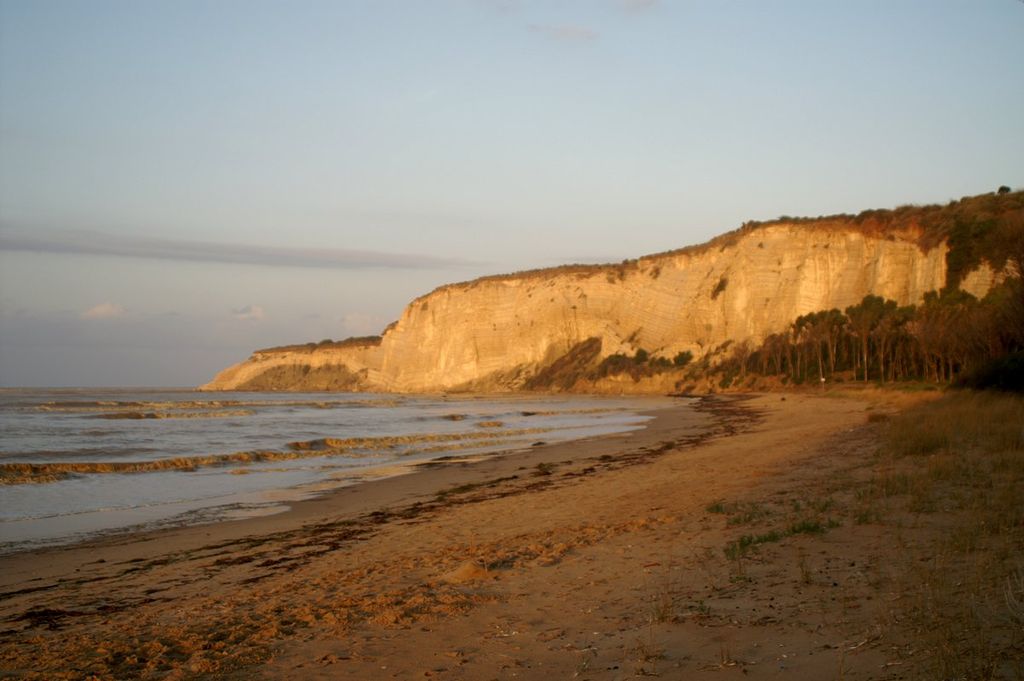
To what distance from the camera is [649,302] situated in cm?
7756

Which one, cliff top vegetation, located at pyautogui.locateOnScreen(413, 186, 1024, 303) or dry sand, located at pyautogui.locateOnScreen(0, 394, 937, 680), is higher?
cliff top vegetation, located at pyautogui.locateOnScreen(413, 186, 1024, 303)

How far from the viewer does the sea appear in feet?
41.5

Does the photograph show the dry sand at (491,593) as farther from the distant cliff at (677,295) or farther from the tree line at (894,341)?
the distant cliff at (677,295)

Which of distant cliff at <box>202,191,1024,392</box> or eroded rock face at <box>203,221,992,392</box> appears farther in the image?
eroded rock face at <box>203,221,992,392</box>

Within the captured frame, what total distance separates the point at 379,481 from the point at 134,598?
9.15m

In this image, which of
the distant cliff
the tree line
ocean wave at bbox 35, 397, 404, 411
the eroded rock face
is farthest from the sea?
the eroded rock face

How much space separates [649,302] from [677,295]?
158 inches

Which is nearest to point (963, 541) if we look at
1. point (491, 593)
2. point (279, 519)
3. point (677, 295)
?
point (491, 593)

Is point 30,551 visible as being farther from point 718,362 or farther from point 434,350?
point 434,350

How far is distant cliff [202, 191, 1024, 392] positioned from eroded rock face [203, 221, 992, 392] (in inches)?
4.5

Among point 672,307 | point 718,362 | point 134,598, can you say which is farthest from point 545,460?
point 672,307

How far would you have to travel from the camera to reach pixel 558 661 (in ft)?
15.6

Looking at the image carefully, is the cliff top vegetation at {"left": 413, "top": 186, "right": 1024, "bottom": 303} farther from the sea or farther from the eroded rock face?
the sea

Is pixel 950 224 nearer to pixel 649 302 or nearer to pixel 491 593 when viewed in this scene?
pixel 649 302
